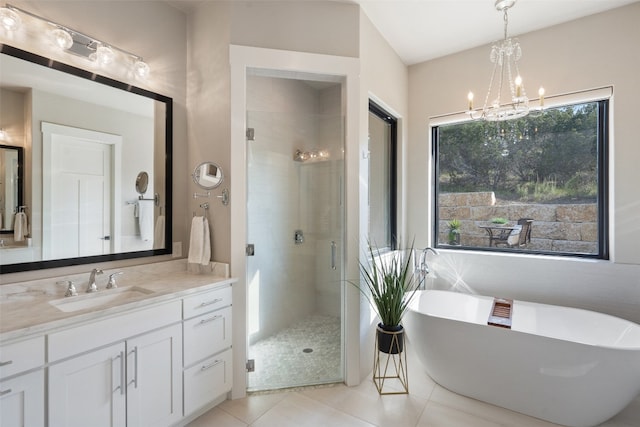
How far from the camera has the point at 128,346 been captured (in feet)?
5.14

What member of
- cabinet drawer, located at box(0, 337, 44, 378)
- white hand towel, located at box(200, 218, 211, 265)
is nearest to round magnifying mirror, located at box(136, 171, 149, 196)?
white hand towel, located at box(200, 218, 211, 265)

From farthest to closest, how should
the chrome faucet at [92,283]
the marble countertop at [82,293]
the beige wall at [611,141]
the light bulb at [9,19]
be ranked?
the beige wall at [611,141]
the chrome faucet at [92,283]
the light bulb at [9,19]
the marble countertop at [82,293]

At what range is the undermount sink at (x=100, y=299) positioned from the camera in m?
1.65

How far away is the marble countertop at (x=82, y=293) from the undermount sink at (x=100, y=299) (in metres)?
0.02

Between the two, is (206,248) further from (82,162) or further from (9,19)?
(9,19)

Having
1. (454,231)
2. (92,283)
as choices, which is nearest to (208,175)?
(92,283)

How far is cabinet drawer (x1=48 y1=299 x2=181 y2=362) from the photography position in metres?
1.34

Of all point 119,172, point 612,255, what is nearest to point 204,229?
point 119,172

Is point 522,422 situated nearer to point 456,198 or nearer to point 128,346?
point 456,198

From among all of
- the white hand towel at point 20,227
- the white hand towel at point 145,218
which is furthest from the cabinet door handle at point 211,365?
the white hand towel at point 20,227

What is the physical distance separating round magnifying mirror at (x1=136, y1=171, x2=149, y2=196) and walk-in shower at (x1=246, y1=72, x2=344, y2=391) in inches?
29.5

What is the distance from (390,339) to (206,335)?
4.29 feet

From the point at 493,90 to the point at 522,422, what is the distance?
2807 millimetres

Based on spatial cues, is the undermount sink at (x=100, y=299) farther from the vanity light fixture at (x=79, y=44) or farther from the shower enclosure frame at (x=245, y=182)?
the vanity light fixture at (x=79, y=44)
